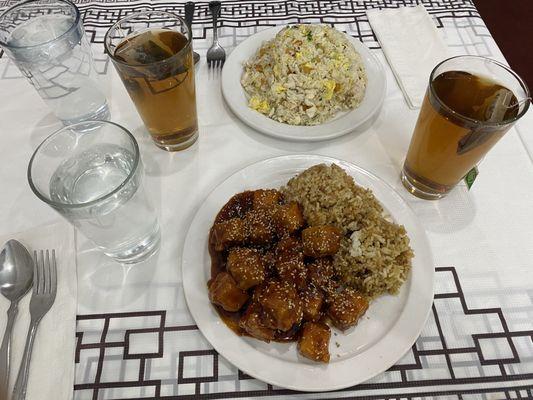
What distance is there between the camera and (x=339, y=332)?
1.17m

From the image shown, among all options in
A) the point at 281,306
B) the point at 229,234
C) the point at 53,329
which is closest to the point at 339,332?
the point at 281,306

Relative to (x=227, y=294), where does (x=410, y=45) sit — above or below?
above

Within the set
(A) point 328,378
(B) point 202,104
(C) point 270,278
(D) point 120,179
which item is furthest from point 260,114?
(A) point 328,378

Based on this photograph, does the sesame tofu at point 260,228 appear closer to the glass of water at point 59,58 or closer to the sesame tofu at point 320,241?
→ the sesame tofu at point 320,241

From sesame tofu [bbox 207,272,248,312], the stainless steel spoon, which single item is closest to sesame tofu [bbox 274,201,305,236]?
sesame tofu [bbox 207,272,248,312]

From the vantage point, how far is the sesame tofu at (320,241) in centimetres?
121

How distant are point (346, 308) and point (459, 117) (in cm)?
71

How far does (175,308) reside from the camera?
1.26 m

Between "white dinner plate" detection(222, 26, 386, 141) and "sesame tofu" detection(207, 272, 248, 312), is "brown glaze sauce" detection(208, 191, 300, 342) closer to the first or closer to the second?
"sesame tofu" detection(207, 272, 248, 312)

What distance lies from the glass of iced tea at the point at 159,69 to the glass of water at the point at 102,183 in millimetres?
198

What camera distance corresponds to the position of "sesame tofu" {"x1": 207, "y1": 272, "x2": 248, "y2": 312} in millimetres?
1152

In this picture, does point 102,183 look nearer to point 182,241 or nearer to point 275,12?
point 182,241

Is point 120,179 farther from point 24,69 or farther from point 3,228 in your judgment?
point 24,69

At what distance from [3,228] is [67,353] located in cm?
61
